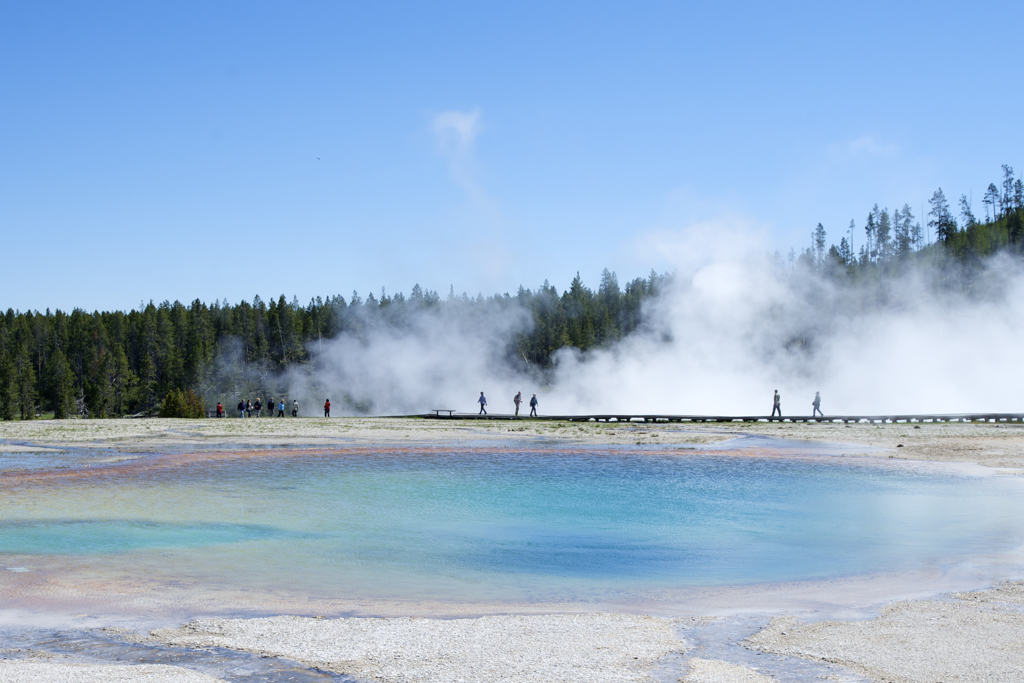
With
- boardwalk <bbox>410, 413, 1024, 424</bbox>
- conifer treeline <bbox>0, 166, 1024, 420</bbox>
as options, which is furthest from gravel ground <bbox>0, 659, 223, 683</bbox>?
conifer treeline <bbox>0, 166, 1024, 420</bbox>

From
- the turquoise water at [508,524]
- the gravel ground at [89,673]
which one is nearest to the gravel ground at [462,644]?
the gravel ground at [89,673]

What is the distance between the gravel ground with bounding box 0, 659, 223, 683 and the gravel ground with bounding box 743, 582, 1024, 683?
5137 mm

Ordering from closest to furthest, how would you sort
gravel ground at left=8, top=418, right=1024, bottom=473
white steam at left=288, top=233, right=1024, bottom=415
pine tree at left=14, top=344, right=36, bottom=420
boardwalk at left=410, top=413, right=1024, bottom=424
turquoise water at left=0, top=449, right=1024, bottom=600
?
turquoise water at left=0, top=449, right=1024, bottom=600, gravel ground at left=8, top=418, right=1024, bottom=473, boardwalk at left=410, top=413, right=1024, bottom=424, white steam at left=288, top=233, right=1024, bottom=415, pine tree at left=14, top=344, right=36, bottom=420

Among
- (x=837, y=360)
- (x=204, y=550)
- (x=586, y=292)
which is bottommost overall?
(x=204, y=550)

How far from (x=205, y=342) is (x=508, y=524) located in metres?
106

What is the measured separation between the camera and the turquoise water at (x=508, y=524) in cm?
1121

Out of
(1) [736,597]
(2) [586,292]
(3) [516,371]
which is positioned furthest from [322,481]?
(2) [586,292]

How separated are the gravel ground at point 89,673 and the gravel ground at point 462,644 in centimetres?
85

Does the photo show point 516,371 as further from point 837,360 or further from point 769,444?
point 769,444

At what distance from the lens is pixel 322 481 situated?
20.8m

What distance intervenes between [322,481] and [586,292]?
106 metres

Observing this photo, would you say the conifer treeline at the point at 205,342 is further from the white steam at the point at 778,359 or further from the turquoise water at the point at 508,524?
the turquoise water at the point at 508,524

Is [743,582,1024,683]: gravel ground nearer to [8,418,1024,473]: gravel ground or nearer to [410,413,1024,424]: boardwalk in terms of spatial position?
[8,418,1024,473]: gravel ground

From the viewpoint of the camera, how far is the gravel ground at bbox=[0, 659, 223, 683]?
254 inches
